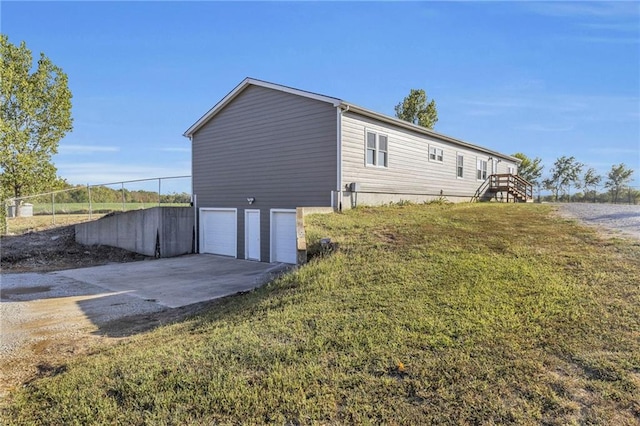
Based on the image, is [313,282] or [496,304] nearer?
[496,304]

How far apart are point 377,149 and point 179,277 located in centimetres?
788

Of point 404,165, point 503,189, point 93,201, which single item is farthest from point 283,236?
point 503,189

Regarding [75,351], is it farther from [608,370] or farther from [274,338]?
[608,370]

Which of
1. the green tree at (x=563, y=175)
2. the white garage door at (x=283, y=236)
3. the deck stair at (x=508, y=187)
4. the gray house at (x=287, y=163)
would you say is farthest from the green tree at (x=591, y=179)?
the white garage door at (x=283, y=236)

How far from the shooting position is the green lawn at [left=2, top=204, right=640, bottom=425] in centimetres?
300

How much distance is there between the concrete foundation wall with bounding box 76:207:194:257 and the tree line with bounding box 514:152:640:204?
2983 centimetres

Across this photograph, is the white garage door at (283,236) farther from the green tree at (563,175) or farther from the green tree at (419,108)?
the green tree at (563,175)

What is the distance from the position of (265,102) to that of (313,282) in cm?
941

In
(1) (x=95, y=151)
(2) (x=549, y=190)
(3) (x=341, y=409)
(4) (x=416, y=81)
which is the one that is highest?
(4) (x=416, y=81)

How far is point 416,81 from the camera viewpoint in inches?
1210

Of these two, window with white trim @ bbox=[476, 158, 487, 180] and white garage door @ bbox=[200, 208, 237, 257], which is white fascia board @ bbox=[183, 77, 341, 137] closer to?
white garage door @ bbox=[200, 208, 237, 257]

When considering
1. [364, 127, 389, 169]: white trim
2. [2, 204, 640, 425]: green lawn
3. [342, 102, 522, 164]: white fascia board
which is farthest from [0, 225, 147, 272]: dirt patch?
[2, 204, 640, 425]: green lawn

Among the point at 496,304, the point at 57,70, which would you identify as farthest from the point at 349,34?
the point at 57,70

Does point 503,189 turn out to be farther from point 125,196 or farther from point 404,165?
point 125,196
